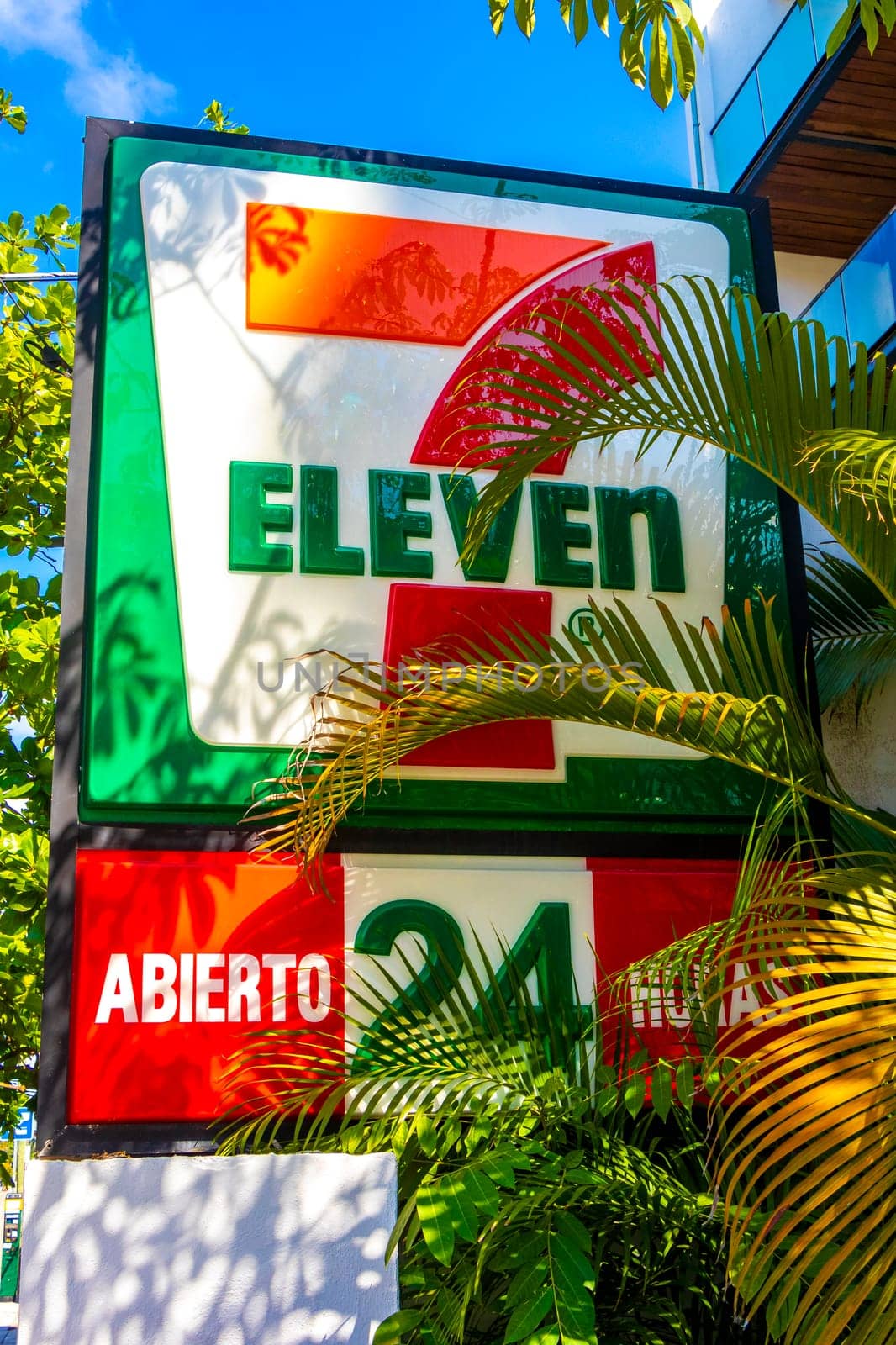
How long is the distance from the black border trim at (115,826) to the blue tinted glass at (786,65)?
4.80m

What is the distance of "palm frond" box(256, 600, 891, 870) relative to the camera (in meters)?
3.75

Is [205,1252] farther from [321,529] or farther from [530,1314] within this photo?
[321,529]

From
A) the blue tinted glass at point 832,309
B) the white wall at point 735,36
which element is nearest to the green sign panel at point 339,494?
the blue tinted glass at point 832,309

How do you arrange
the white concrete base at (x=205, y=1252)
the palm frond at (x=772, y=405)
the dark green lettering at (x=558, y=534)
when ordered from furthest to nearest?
the dark green lettering at (x=558, y=534), the palm frond at (x=772, y=405), the white concrete base at (x=205, y=1252)

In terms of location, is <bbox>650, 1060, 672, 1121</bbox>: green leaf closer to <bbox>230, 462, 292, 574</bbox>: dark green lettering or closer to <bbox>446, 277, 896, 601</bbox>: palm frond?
<bbox>446, 277, 896, 601</bbox>: palm frond

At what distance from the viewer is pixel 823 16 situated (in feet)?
31.8

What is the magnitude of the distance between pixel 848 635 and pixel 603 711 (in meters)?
2.39

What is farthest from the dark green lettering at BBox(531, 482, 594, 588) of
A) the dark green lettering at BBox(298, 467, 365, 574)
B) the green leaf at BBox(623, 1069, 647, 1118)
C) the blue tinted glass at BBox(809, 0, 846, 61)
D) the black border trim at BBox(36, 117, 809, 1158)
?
the blue tinted glass at BBox(809, 0, 846, 61)

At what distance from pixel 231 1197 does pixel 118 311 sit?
3.34m

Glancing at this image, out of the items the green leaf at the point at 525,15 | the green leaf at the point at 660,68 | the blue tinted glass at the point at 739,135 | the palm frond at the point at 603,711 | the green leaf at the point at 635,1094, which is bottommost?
the green leaf at the point at 635,1094

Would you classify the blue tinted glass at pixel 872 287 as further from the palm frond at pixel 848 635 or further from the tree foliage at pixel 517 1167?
the tree foliage at pixel 517 1167

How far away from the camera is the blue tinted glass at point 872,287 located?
8.05 metres

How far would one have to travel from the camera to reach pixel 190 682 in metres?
4.38

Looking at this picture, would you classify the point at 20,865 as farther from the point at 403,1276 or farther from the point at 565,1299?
the point at 565,1299
